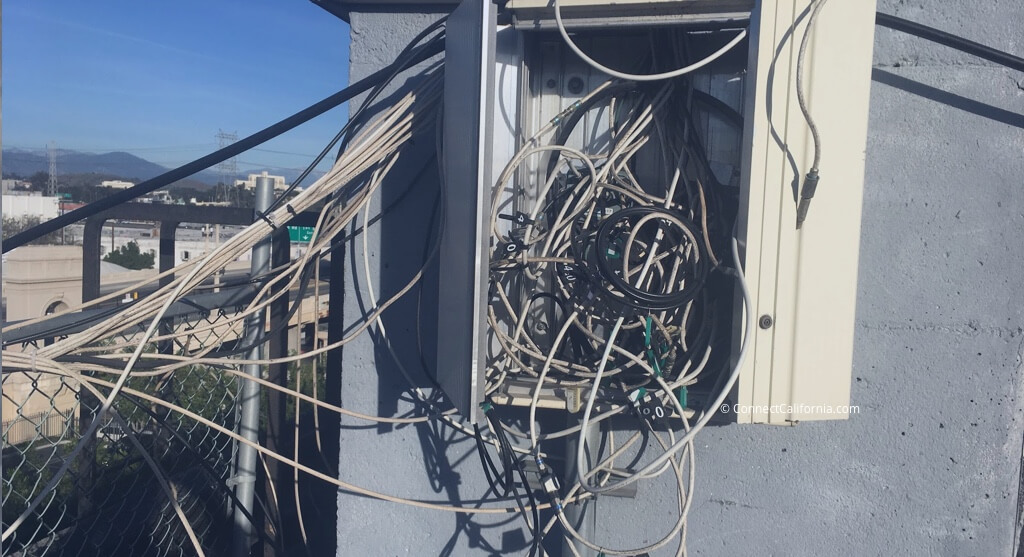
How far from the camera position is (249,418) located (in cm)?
200

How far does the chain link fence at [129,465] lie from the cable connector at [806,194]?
4.71ft

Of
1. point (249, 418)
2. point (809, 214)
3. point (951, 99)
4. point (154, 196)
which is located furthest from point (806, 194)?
point (154, 196)

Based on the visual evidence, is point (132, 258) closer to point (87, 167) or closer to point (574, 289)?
point (87, 167)

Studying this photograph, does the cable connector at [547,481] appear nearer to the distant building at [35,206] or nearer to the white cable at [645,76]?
the white cable at [645,76]

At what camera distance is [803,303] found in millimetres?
1454

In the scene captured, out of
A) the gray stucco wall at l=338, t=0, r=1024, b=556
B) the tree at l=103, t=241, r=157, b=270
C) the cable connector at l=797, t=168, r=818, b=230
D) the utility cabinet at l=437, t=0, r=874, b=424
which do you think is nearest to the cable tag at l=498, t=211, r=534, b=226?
the utility cabinet at l=437, t=0, r=874, b=424

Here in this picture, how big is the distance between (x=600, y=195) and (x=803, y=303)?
55cm

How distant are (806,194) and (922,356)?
60 centimetres

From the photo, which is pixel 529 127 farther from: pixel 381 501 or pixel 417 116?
pixel 381 501

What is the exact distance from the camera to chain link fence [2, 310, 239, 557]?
167 centimetres

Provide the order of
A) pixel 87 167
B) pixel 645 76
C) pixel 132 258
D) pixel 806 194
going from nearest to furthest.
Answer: pixel 806 194 < pixel 645 76 < pixel 87 167 < pixel 132 258

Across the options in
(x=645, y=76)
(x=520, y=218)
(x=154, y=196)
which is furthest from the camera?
(x=154, y=196)

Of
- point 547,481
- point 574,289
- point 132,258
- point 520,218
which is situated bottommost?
point 132,258

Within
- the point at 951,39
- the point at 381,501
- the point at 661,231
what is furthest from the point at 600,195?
the point at 381,501
